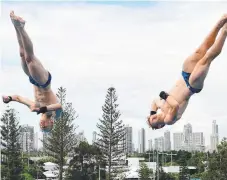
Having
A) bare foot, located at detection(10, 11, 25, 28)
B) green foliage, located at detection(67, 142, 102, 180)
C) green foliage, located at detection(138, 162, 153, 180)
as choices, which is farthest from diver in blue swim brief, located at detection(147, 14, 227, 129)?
green foliage, located at detection(138, 162, 153, 180)

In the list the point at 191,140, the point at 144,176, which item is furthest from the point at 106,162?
the point at 191,140

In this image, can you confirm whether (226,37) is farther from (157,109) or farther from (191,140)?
(191,140)

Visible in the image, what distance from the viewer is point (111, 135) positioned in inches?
Answer: 1225

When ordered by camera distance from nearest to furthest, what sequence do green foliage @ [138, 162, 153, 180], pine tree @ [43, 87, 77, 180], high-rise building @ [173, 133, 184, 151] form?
pine tree @ [43, 87, 77, 180]
green foliage @ [138, 162, 153, 180]
high-rise building @ [173, 133, 184, 151]

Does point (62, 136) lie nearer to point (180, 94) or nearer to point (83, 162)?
point (83, 162)

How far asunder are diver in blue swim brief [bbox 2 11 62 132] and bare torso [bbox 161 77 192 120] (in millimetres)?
1567

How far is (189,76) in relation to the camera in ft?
25.4

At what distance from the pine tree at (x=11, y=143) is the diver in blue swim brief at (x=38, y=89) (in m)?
22.8

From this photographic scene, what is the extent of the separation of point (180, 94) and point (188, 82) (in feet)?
0.69

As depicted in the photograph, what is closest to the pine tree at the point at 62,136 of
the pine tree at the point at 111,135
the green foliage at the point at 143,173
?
the pine tree at the point at 111,135

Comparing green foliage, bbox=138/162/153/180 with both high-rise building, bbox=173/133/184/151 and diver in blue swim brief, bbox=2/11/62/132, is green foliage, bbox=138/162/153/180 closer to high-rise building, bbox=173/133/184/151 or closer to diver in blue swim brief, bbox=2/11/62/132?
high-rise building, bbox=173/133/184/151

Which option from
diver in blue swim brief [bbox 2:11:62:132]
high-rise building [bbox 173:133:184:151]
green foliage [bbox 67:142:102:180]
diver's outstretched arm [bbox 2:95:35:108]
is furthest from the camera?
high-rise building [bbox 173:133:184:151]

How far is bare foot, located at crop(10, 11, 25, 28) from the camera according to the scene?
733 centimetres

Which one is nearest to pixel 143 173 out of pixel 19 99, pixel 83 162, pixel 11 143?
pixel 83 162
